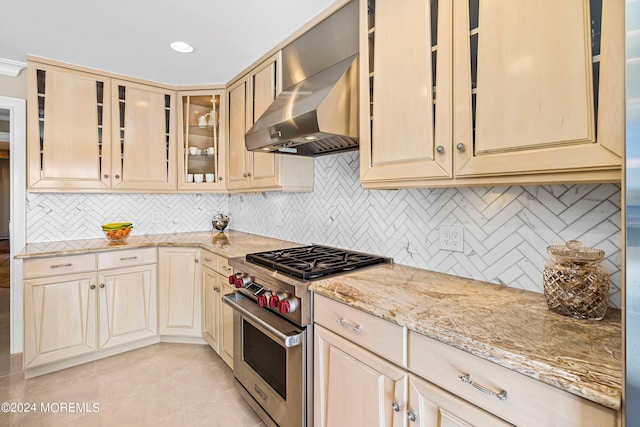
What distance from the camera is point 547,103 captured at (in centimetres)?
93

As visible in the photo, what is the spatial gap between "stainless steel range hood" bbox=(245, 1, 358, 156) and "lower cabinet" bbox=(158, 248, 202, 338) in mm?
1325

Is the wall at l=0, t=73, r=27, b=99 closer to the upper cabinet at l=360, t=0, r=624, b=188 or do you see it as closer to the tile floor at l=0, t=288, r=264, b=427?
the tile floor at l=0, t=288, r=264, b=427

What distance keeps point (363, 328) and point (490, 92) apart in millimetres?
Result: 956

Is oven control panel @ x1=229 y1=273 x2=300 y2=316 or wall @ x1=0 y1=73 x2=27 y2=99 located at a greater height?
wall @ x1=0 y1=73 x2=27 y2=99

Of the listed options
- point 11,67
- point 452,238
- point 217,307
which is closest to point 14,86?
point 11,67

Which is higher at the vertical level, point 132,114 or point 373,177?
point 132,114

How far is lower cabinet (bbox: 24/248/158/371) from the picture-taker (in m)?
2.25

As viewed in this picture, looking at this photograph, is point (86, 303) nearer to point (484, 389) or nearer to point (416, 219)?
point (416, 219)

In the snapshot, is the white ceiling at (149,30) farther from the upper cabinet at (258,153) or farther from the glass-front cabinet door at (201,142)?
the glass-front cabinet door at (201,142)

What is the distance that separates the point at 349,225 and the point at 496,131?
1.17 meters

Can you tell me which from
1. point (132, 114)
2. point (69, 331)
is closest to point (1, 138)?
point (132, 114)

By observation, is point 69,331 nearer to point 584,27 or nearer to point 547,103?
point 547,103

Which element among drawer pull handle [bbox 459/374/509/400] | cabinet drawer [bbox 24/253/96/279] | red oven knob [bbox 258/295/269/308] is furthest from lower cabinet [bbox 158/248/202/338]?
drawer pull handle [bbox 459/374/509/400]

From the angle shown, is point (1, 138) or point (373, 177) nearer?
point (373, 177)
